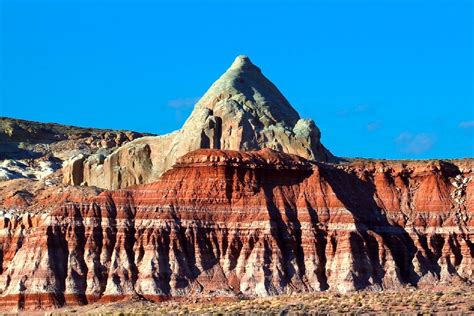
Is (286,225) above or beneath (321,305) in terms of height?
above

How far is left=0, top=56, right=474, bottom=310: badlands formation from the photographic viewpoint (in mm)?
103312

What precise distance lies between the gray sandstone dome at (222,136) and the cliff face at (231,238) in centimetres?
559

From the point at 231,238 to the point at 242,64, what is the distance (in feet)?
74.0

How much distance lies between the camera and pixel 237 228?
345 ft

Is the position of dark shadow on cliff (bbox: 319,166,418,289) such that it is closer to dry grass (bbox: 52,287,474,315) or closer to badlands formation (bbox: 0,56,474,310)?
badlands formation (bbox: 0,56,474,310)

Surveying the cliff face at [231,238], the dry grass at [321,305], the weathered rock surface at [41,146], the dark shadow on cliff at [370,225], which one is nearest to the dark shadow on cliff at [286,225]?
the cliff face at [231,238]

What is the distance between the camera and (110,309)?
100438 millimetres

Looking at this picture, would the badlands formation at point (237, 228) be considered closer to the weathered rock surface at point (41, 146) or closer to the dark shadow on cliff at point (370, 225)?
the dark shadow on cliff at point (370, 225)

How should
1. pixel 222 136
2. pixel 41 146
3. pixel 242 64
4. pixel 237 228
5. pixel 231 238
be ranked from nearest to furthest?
pixel 231 238 → pixel 237 228 → pixel 222 136 → pixel 242 64 → pixel 41 146

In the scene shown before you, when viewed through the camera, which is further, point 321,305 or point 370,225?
point 370,225

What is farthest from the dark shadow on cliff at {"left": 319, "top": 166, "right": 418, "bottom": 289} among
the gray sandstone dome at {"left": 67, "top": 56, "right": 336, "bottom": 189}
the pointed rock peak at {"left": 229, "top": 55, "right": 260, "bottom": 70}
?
the pointed rock peak at {"left": 229, "top": 55, "right": 260, "bottom": 70}

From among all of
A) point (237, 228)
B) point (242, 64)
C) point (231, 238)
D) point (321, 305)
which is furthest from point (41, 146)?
point (321, 305)

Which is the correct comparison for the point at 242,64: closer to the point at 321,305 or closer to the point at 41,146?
the point at 321,305

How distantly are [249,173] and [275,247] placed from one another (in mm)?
5505
